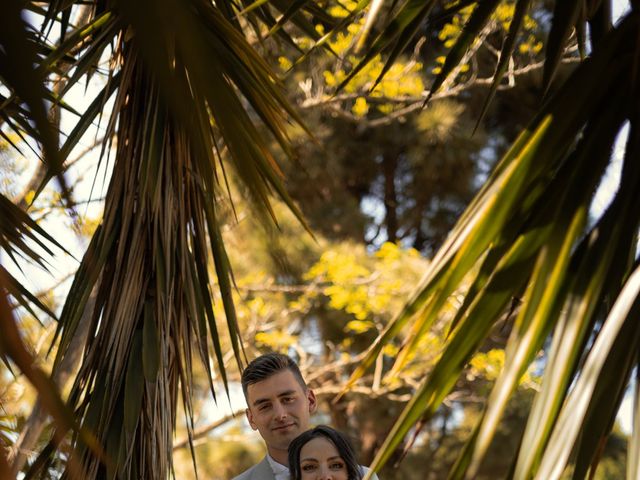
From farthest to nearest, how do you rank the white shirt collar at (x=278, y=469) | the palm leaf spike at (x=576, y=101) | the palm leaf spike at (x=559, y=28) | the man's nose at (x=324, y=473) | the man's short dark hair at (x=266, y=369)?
the man's short dark hair at (x=266, y=369) → the white shirt collar at (x=278, y=469) → the man's nose at (x=324, y=473) → the palm leaf spike at (x=559, y=28) → the palm leaf spike at (x=576, y=101)

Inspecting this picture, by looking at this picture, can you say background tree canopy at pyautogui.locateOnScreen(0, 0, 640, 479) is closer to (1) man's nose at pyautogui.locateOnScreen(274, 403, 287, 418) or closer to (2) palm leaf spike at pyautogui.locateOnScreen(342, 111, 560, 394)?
(2) palm leaf spike at pyautogui.locateOnScreen(342, 111, 560, 394)

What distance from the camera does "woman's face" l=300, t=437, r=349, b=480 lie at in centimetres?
276

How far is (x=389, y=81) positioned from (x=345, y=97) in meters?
0.44

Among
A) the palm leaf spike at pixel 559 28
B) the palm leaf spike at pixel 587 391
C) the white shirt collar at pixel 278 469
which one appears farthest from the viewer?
the white shirt collar at pixel 278 469

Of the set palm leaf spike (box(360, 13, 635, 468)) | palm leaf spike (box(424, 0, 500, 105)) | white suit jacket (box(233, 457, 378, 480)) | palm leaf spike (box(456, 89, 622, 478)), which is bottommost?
white suit jacket (box(233, 457, 378, 480))

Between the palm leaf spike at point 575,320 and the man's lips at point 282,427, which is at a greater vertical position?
the palm leaf spike at point 575,320

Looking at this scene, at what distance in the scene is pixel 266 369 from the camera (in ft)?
10.7

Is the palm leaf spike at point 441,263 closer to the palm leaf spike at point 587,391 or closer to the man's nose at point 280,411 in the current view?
the palm leaf spike at point 587,391

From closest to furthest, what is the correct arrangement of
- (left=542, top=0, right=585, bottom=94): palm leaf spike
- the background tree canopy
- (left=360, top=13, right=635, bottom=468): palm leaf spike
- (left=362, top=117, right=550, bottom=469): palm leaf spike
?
1. the background tree canopy
2. (left=362, top=117, right=550, bottom=469): palm leaf spike
3. (left=360, top=13, right=635, bottom=468): palm leaf spike
4. (left=542, top=0, right=585, bottom=94): palm leaf spike

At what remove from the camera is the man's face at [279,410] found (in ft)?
10.4

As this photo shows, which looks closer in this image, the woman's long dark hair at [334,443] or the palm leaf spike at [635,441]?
the palm leaf spike at [635,441]

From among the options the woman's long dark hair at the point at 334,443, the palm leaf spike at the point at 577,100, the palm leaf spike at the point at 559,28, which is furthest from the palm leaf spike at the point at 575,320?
the woman's long dark hair at the point at 334,443

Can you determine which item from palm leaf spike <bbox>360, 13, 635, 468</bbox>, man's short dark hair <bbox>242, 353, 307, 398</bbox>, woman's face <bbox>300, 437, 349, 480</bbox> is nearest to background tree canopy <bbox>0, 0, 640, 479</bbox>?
palm leaf spike <bbox>360, 13, 635, 468</bbox>

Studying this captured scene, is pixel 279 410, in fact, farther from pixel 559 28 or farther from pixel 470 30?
pixel 559 28
